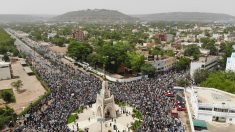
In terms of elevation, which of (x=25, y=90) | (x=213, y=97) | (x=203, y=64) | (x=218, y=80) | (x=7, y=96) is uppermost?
(x=213, y=97)

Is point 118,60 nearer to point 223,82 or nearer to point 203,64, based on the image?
point 203,64

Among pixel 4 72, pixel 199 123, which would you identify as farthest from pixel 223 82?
pixel 4 72

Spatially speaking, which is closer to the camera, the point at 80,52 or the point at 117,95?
the point at 117,95

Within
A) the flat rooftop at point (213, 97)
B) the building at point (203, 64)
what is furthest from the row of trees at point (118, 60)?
the flat rooftop at point (213, 97)

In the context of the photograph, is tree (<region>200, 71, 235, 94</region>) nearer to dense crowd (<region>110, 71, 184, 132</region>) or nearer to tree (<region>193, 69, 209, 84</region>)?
tree (<region>193, 69, 209, 84</region>)

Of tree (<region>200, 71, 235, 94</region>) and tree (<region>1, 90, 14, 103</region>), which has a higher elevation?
tree (<region>200, 71, 235, 94</region>)

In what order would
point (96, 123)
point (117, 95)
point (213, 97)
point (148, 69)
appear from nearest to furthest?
point (96, 123)
point (213, 97)
point (117, 95)
point (148, 69)

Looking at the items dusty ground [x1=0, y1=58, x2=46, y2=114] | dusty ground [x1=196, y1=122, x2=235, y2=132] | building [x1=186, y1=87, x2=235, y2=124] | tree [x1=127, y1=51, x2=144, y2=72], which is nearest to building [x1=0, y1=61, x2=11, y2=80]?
dusty ground [x1=0, y1=58, x2=46, y2=114]
